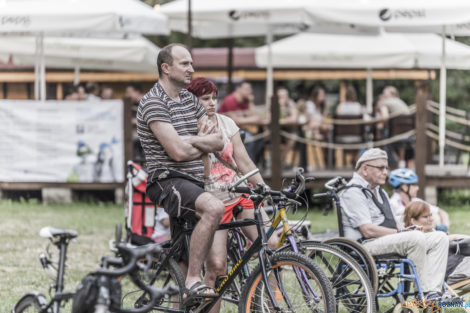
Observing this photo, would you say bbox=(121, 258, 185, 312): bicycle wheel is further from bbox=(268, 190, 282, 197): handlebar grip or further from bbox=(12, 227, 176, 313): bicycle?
bbox=(12, 227, 176, 313): bicycle

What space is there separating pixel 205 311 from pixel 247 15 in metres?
8.30

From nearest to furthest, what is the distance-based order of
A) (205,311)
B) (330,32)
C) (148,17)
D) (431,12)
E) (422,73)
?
(205,311) < (431,12) < (148,17) < (330,32) < (422,73)

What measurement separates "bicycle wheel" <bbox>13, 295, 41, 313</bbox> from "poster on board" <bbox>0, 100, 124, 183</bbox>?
846 cm

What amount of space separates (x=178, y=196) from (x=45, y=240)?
5.58 m

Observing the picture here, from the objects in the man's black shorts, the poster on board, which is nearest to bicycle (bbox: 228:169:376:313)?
the man's black shorts

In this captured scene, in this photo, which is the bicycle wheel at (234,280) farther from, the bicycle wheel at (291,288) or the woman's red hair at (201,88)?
the woman's red hair at (201,88)

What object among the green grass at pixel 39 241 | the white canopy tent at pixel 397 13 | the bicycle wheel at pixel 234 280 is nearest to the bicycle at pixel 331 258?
the bicycle wheel at pixel 234 280

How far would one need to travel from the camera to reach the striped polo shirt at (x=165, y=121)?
5883 millimetres

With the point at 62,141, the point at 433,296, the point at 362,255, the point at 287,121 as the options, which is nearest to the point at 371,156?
the point at 362,255

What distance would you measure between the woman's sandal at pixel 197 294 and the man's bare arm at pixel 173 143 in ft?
2.55

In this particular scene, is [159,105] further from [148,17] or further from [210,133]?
[148,17]

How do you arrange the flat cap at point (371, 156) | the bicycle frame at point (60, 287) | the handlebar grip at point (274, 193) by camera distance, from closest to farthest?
the bicycle frame at point (60, 287), the handlebar grip at point (274, 193), the flat cap at point (371, 156)

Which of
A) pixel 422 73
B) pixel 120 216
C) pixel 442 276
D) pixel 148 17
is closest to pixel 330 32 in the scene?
pixel 148 17

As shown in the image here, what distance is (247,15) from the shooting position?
13.6m
